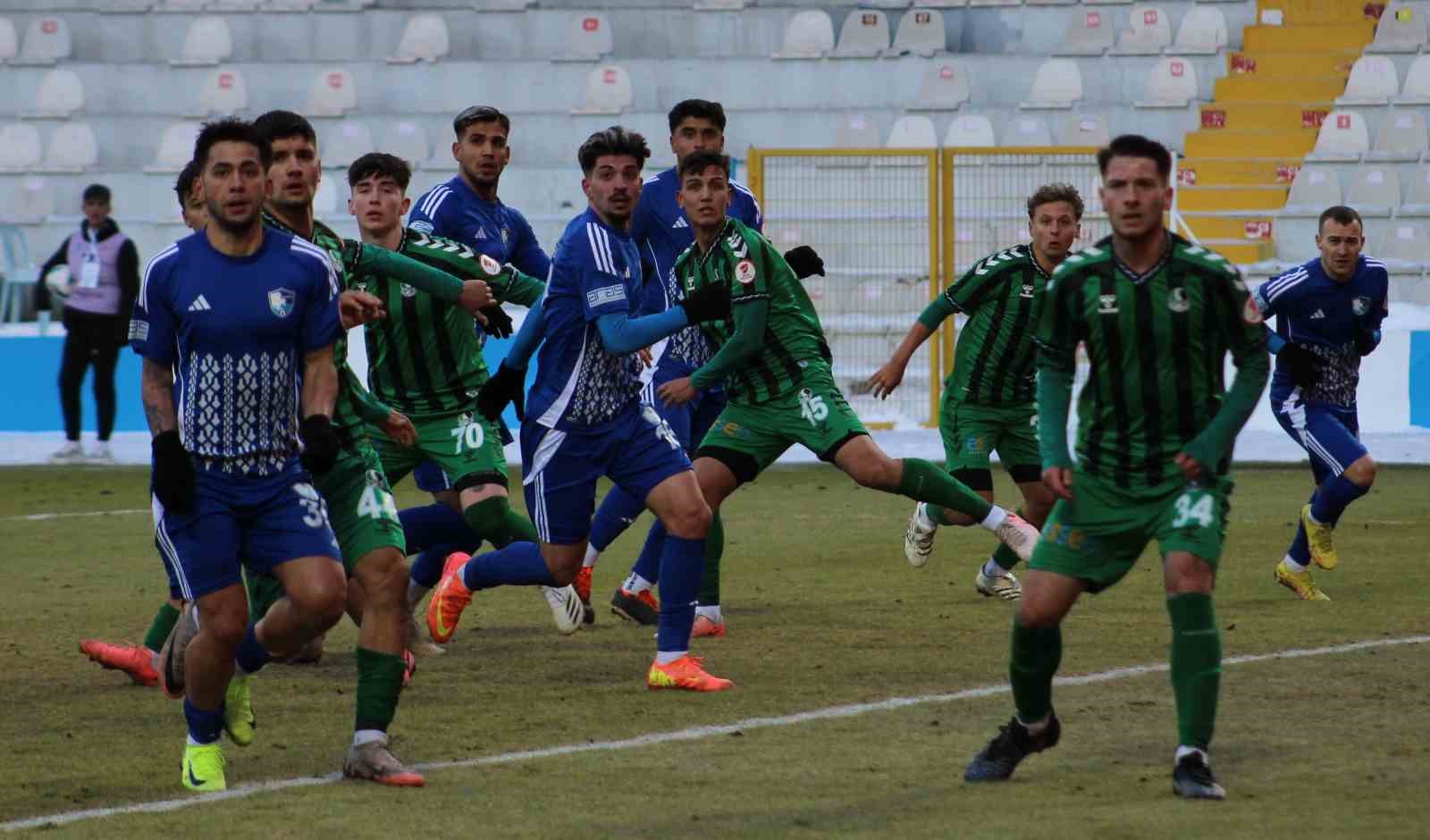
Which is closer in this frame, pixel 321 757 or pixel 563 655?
pixel 321 757

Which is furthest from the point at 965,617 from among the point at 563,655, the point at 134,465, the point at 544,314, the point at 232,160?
the point at 134,465

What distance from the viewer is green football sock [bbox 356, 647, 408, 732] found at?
5.93 metres

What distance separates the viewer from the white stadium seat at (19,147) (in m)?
22.5

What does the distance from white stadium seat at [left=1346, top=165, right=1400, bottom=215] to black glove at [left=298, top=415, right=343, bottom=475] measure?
15.9 meters

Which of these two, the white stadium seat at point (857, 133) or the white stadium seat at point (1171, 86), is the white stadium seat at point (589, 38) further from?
the white stadium seat at point (1171, 86)

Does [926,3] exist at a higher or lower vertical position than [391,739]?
higher

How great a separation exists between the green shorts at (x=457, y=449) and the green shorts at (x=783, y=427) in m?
0.84

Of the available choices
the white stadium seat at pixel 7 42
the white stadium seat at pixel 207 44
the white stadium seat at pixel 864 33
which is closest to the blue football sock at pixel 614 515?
the white stadium seat at pixel 864 33

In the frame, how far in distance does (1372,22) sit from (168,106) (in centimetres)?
1290

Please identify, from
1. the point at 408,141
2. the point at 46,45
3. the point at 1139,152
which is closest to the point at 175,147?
the point at 408,141

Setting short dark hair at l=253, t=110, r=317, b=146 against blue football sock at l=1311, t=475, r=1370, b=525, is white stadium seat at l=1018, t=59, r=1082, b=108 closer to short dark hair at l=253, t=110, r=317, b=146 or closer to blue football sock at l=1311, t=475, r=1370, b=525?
blue football sock at l=1311, t=475, r=1370, b=525

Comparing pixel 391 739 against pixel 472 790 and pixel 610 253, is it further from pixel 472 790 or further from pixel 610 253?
pixel 610 253

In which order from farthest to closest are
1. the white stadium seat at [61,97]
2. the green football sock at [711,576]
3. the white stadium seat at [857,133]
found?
1. the white stadium seat at [61,97]
2. the white stadium seat at [857,133]
3. the green football sock at [711,576]

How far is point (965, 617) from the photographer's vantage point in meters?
9.06
